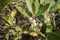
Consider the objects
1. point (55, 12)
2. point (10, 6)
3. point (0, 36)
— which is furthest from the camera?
point (10, 6)

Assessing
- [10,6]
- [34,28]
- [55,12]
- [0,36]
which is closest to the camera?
[34,28]

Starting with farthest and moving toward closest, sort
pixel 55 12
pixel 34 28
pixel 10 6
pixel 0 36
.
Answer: pixel 10 6 → pixel 0 36 → pixel 55 12 → pixel 34 28

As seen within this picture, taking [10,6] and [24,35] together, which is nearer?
[24,35]

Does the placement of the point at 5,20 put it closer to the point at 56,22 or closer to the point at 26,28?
the point at 26,28

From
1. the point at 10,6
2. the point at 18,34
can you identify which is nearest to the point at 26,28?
the point at 18,34

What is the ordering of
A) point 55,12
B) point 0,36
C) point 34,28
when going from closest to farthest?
1. point 34,28
2. point 55,12
3. point 0,36

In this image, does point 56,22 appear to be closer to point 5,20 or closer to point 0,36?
point 5,20

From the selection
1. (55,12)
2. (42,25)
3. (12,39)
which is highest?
(55,12)

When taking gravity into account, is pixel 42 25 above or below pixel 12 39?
above

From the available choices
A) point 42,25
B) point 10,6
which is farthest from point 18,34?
point 10,6
